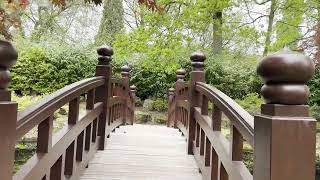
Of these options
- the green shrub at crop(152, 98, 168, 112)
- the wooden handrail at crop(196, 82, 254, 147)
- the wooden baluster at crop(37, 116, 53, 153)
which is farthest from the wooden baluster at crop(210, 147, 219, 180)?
the green shrub at crop(152, 98, 168, 112)

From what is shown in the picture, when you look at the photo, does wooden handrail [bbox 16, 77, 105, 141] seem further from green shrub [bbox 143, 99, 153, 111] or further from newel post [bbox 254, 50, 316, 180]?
green shrub [bbox 143, 99, 153, 111]

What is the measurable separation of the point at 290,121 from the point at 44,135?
1.31m

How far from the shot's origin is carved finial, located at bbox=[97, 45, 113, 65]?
15.3ft

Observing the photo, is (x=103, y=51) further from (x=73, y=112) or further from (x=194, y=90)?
(x=73, y=112)

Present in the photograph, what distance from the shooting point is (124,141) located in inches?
214

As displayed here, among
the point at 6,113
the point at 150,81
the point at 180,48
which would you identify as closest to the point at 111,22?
the point at 150,81

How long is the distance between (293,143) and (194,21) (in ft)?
35.9

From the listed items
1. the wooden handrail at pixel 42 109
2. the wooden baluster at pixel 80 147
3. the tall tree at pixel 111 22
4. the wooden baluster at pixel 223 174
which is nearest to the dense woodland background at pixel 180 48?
the tall tree at pixel 111 22

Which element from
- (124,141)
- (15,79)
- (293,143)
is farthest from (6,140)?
(15,79)

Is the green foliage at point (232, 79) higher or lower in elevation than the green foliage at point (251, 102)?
higher

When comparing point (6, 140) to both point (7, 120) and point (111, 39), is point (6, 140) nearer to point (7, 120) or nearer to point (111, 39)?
point (7, 120)

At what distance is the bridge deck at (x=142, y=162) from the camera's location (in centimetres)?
381

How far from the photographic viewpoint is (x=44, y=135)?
7.19ft

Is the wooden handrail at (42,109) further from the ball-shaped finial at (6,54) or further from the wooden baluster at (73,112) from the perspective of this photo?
the ball-shaped finial at (6,54)
